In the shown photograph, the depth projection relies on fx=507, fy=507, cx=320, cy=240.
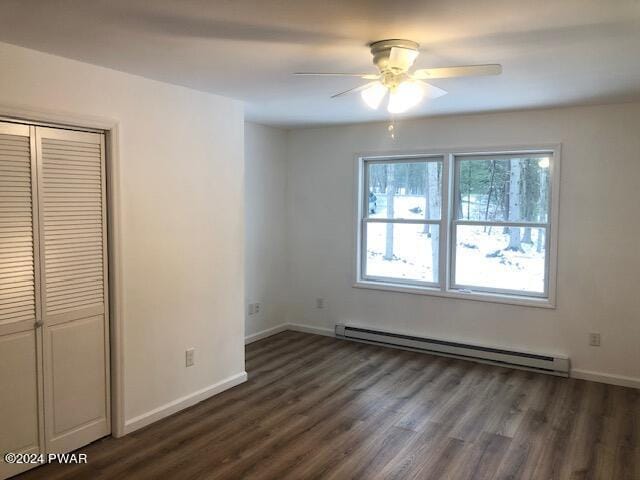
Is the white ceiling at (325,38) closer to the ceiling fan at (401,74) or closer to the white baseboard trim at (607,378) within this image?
the ceiling fan at (401,74)

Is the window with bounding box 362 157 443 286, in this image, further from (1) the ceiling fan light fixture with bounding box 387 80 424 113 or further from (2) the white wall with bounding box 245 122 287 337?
(1) the ceiling fan light fixture with bounding box 387 80 424 113

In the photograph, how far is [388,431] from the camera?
134 inches

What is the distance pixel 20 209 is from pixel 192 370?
1700mm

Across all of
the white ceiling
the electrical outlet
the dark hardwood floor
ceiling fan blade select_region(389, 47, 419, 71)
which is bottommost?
the dark hardwood floor

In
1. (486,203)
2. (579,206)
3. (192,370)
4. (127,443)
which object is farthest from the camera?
(486,203)

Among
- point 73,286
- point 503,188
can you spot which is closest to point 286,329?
point 503,188

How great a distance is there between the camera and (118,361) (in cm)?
326

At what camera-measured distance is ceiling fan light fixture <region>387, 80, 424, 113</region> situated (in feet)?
8.87

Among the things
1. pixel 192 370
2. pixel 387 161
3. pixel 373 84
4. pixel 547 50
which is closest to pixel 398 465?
pixel 192 370

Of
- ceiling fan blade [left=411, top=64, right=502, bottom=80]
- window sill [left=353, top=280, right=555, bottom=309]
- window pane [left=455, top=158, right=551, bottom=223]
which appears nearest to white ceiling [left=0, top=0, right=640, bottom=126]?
ceiling fan blade [left=411, top=64, right=502, bottom=80]

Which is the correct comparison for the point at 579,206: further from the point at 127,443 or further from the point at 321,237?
the point at 127,443

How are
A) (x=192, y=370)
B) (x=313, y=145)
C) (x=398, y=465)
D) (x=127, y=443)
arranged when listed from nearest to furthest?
(x=398, y=465) → (x=127, y=443) → (x=192, y=370) → (x=313, y=145)

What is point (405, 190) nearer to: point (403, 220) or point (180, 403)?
point (403, 220)

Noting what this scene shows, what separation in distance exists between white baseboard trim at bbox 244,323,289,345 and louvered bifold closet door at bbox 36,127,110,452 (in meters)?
2.21
